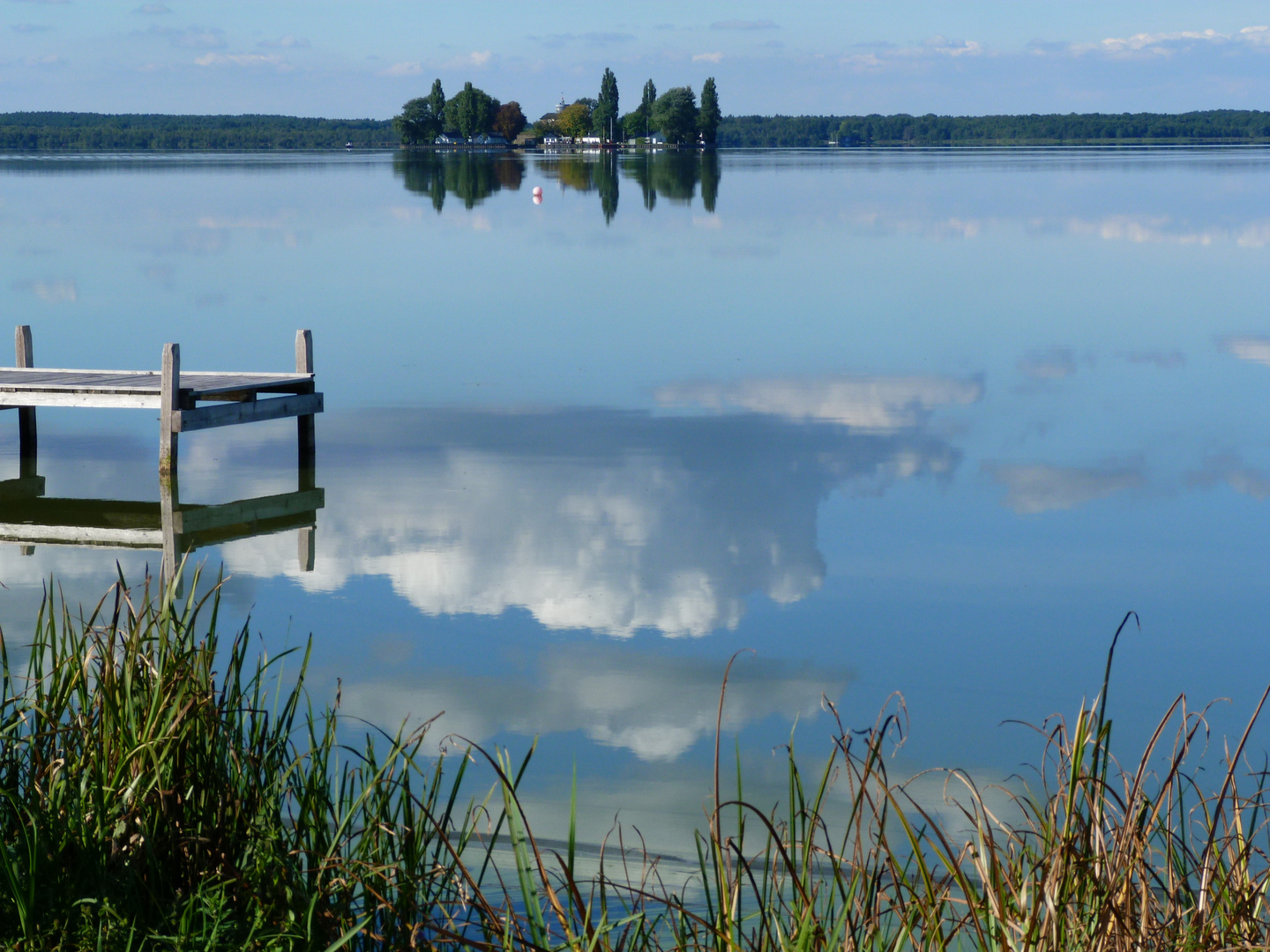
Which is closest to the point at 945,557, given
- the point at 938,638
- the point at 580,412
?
the point at 938,638

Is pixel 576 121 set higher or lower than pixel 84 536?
higher

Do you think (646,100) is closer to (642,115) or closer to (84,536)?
(642,115)

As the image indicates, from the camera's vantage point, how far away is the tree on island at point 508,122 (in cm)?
15112

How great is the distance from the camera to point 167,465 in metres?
9.27

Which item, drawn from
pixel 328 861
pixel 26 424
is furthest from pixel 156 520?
pixel 328 861

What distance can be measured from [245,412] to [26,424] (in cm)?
198

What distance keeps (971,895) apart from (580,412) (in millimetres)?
9765

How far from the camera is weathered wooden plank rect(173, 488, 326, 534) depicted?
8656 millimetres

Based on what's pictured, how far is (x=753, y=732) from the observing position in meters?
5.54

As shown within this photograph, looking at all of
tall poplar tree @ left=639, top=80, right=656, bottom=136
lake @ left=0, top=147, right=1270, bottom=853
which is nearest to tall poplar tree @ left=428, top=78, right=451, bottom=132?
tall poplar tree @ left=639, top=80, right=656, bottom=136

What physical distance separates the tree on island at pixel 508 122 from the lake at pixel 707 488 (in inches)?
5141

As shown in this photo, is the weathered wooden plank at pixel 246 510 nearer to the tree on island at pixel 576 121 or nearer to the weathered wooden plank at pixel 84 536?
the weathered wooden plank at pixel 84 536

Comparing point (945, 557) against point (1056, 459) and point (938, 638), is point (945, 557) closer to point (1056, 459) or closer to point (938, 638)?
point (938, 638)

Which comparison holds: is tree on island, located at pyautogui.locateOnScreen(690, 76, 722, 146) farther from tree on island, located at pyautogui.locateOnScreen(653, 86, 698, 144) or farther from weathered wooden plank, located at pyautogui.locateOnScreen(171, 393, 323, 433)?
weathered wooden plank, located at pyautogui.locateOnScreen(171, 393, 323, 433)
